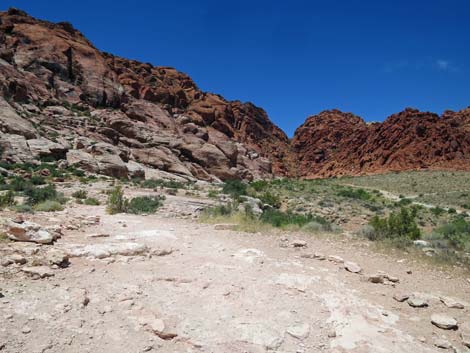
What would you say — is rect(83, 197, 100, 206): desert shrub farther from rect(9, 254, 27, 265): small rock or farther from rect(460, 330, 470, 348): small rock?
rect(460, 330, 470, 348): small rock

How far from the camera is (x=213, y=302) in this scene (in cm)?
407

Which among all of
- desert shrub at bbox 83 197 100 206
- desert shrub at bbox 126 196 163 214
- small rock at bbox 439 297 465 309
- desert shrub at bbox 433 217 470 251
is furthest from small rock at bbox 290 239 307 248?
desert shrub at bbox 83 197 100 206

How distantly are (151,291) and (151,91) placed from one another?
48.3m

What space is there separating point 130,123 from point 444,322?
118 feet

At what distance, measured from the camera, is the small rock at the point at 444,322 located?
12.5 feet

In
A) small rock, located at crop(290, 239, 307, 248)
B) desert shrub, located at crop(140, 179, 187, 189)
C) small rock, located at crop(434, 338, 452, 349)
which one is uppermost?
desert shrub, located at crop(140, 179, 187, 189)

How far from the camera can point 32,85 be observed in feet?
107

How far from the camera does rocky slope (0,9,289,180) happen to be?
23.8m

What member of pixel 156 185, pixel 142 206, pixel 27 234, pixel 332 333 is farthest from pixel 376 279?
pixel 156 185

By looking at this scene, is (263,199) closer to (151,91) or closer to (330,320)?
(330,320)

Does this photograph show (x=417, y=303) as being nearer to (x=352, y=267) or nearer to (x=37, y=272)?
(x=352, y=267)

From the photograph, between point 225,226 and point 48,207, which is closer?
point 225,226

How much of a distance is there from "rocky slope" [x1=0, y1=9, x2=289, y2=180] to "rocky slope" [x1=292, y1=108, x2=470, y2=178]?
3098cm

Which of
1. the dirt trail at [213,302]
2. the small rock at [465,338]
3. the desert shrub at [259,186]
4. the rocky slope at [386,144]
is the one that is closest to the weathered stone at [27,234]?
the dirt trail at [213,302]
